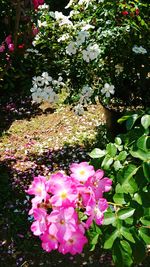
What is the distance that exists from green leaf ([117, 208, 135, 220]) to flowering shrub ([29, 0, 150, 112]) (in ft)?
6.55

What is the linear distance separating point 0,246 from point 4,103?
2824 millimetres

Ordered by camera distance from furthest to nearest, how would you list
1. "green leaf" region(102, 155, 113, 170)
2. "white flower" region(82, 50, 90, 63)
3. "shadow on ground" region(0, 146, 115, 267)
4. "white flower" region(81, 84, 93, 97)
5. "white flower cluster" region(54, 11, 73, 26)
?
"white flower cluster" region(54, 11, 73, 26), "white flower" region(81, 84, 93, 97), "white flower" region(82, 50, 90, 63), "shadow on ground" region(0, 146, 115, 267), "green leaf" region(102, 155, 113, 170)

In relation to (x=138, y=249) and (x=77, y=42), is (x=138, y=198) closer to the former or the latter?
(x=138, y=249)

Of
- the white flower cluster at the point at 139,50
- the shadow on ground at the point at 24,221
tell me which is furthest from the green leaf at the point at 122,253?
the white flower cluster at the point at 139,50

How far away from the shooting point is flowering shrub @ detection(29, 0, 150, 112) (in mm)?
3504

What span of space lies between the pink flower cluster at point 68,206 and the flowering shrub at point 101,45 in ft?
6.77

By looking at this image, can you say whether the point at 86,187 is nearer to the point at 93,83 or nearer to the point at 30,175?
the point at 93,83

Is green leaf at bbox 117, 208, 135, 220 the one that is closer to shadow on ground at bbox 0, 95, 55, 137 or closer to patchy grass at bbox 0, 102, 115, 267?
patchy grass at bbox 0, 102, 115, 267

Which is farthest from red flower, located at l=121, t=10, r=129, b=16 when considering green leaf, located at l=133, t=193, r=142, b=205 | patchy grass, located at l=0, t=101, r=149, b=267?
green leaf, located at l=133, t=193, r=142, b=205

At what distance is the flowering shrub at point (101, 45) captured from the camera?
3.50m

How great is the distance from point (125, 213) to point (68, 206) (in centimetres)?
28

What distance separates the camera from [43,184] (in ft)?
4.66

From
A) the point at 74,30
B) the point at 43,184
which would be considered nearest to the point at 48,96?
the point at 74,30

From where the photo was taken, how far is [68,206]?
1.30 meters
